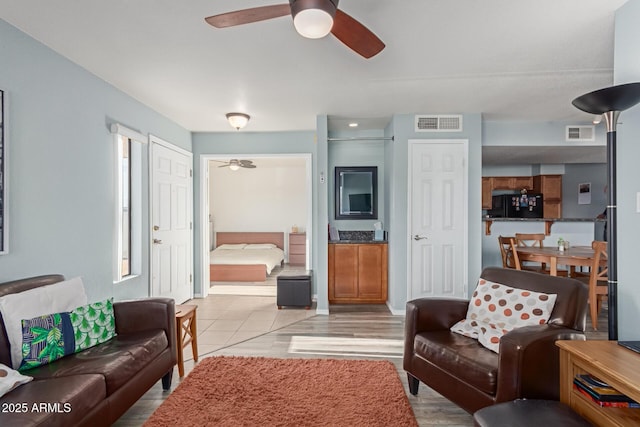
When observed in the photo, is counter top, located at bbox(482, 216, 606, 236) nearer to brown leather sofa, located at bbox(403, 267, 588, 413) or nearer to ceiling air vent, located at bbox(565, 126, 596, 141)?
ceiling air vent, located at bbox(565, 126, 596, 141)

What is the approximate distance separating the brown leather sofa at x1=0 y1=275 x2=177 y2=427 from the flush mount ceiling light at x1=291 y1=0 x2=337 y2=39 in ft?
6.36

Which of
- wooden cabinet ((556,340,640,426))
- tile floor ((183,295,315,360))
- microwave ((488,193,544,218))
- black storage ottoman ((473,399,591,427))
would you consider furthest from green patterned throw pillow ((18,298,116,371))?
microwave ((488,193,544,218))

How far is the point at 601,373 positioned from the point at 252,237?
23.7 ft

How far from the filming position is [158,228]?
13.4 ft

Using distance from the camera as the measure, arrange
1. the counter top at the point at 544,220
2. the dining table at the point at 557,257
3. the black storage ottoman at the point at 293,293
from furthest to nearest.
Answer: the counter top at the point at 544,220
the black storage ottoman at the point at 293,293
the dining table at the point at 557,257

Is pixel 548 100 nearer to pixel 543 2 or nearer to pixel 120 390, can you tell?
pixel 543 2

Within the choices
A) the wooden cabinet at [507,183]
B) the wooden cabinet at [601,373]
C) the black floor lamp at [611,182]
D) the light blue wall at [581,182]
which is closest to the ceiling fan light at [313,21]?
the black floor lamp at [611,182]

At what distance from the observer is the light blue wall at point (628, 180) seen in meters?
1.89

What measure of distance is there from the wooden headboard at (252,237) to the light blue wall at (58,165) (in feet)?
15.3

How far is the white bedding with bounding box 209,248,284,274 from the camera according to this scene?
19.9ft

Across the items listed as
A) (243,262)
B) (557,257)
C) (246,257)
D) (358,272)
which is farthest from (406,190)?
(246,257)

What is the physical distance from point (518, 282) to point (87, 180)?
3427mm

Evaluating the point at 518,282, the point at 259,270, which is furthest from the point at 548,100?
the point at 259,270

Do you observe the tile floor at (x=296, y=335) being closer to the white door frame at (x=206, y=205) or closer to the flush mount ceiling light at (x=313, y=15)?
the white door frame at (x=206, y=205)
